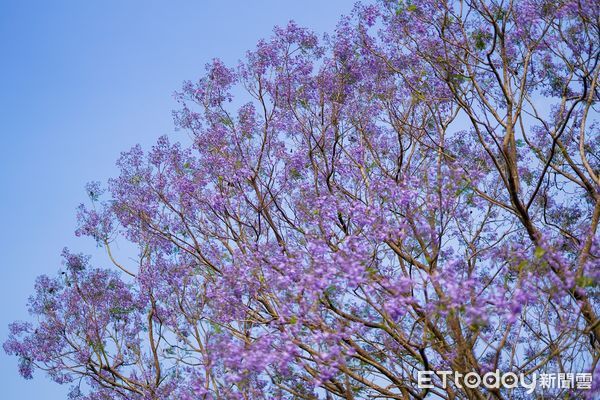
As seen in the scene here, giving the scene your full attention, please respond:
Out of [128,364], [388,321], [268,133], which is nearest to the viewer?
[388,321]

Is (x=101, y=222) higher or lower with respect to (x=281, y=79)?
lower

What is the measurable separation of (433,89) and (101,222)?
7.04 metres

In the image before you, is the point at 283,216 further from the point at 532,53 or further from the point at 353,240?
the point at 532,53

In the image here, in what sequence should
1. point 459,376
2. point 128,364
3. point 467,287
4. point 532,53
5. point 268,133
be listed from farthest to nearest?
point 128,364 < point 268,133 < point 532,53 < point 459,376 < point 467,287

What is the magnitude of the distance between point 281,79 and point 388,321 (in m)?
5.01

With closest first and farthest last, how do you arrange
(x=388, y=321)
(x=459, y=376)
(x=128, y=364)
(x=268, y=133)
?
(x=459, y=376), (x=388, y=321), (x=268, y=133), (x=128, y=364)

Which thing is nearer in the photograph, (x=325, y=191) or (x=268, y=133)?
(x=325, y=191)

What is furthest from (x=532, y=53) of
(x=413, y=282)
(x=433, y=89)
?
(x=413, y=282)

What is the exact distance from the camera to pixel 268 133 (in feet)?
38.9

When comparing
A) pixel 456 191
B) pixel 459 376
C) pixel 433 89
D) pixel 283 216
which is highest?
pixel 433 89

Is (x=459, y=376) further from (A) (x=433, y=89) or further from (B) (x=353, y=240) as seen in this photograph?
(A) (x=433, y=89)

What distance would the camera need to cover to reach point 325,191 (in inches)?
437

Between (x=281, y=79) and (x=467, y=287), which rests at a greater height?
(x=281, y=79)

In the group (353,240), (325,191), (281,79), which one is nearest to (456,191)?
(353,240)
